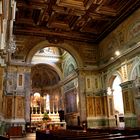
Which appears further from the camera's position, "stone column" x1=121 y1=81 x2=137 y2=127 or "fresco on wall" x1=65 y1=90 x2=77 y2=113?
"fresco on wall" x1=65 y1=90 x2=77 y2=113

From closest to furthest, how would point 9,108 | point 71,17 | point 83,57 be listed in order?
1. point 9,108
2. point 71,17
3. point 83,57

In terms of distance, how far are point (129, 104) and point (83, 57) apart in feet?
18.7

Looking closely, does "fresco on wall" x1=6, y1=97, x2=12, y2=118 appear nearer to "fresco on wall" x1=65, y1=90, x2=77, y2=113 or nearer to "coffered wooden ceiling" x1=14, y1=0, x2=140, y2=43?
"coffered wooden ceiling" x1=14, y1=0, x2=140, y2=43

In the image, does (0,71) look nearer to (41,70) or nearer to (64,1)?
(64,1)

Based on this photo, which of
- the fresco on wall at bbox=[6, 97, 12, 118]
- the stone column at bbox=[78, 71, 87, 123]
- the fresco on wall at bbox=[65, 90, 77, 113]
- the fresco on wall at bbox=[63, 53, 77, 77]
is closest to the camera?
the fresco on wall at bbox=[6, 97, 12, 118]

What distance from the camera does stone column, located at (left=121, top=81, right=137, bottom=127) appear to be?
41.7ft

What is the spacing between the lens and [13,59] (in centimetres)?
1508

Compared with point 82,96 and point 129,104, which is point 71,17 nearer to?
point 82,96

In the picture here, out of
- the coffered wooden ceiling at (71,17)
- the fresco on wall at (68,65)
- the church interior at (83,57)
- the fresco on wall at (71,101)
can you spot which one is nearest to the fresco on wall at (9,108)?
the church interior at (83,57)

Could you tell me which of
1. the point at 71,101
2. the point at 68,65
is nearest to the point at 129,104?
the point at 71,101

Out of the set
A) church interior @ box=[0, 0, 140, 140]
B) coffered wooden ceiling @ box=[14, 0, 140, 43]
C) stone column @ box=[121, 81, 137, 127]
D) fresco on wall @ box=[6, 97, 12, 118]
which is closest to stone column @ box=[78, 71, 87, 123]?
church interior @ box=[0, 0, 140, 140]

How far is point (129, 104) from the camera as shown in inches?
516

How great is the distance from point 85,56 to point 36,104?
9881 millimetres

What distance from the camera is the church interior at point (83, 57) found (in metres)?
12.9
